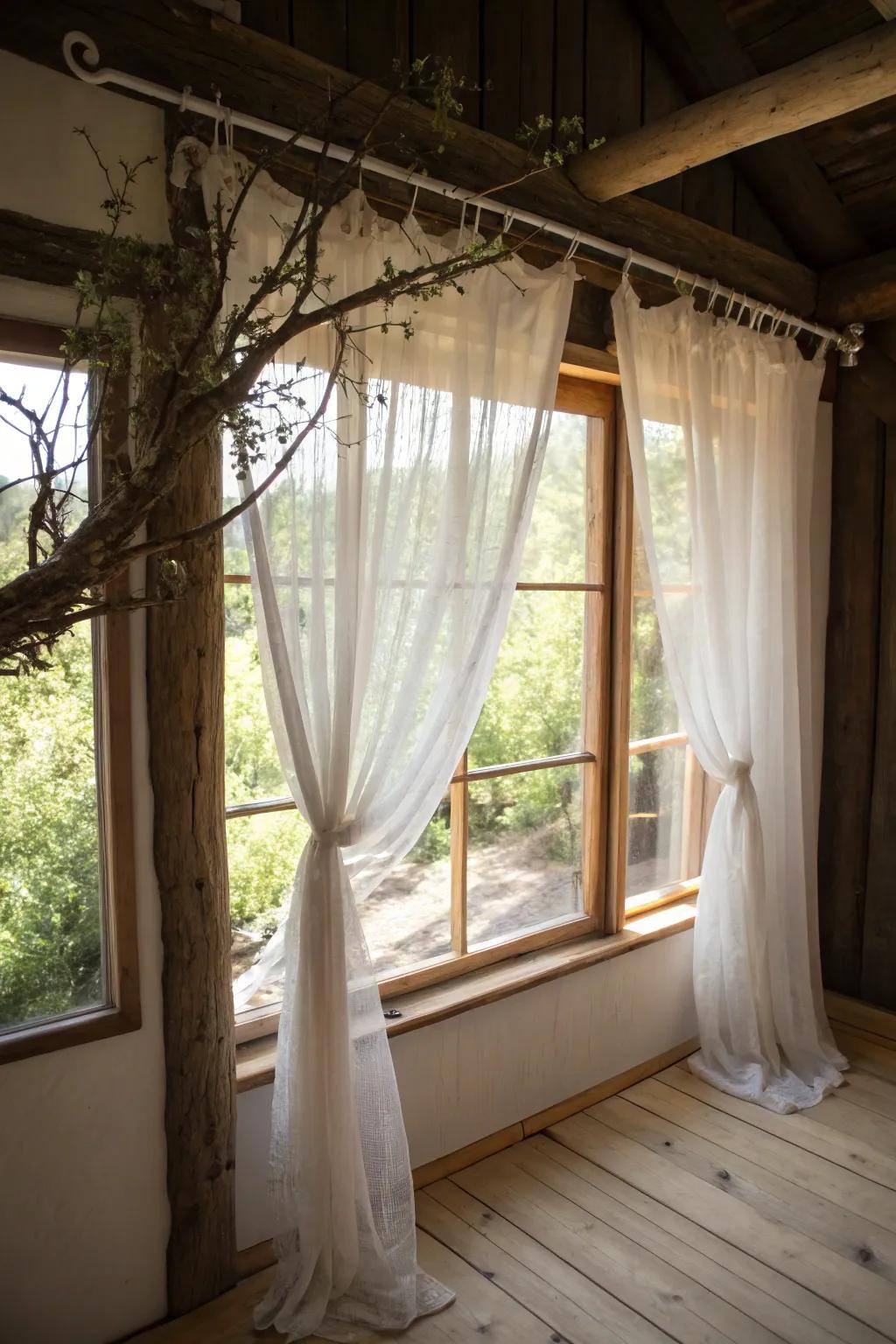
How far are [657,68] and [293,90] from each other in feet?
4.28

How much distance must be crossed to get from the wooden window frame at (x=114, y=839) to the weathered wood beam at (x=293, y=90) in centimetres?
58

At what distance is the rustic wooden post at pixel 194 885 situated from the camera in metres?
1.73

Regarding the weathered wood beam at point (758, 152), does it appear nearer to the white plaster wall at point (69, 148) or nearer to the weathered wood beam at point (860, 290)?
the weathered wood beam at point (860, 290)

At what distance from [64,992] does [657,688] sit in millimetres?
1916

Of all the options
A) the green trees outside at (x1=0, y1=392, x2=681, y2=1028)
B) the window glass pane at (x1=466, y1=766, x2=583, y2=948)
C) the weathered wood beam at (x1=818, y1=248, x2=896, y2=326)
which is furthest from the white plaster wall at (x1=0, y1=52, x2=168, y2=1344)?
the weathered wood beam at (x1=818, y1=248, x2=896, y2=326)

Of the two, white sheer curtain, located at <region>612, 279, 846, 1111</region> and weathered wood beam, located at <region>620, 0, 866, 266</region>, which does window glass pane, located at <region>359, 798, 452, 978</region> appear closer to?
white sheer curtain, located at <region>612, 279, 846, 1111</region>

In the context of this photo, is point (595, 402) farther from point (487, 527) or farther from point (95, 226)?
point (95, 226)

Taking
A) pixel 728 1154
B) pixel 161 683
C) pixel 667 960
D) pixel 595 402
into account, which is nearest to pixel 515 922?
pixel 667 960

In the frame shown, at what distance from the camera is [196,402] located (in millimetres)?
1047

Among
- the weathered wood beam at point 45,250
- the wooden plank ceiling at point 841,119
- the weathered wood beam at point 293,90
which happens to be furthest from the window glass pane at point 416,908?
the wooden plank ceiling at point 841,119

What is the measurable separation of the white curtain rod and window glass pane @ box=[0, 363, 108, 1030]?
51cm

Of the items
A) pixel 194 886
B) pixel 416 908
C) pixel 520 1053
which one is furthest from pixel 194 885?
pixel 520 1053

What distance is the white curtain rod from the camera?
A: 5.04 ft

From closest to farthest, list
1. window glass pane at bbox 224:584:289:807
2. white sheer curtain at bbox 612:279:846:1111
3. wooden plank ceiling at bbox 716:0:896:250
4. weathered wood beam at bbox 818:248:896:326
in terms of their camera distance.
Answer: window glass pane at bbox 224:584:289:807, wooden plank ceiling at bbox 716:0:896:250, white sheer curtain at bbox 612:279:846:1111, weathered wood beam at bbox 818:248:896:326
